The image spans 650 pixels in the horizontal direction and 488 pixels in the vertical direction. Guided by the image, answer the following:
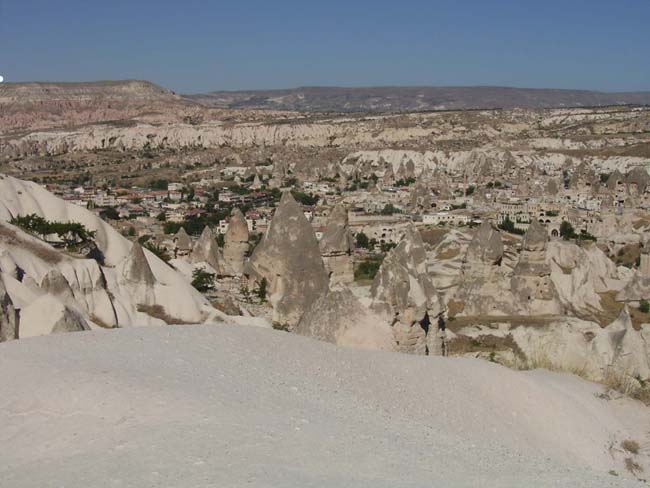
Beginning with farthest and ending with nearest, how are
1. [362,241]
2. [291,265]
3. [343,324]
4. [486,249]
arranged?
[362,241]
[486,249]
[291,265]
[343,324]

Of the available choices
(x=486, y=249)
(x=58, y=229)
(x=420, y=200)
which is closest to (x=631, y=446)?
(x=58, y=229)

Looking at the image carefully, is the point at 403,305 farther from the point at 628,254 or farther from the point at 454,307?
the point at 628,254

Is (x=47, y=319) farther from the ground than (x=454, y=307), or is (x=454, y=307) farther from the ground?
(x=47, y=319)

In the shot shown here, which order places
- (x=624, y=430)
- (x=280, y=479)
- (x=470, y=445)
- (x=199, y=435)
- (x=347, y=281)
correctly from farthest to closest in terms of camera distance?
1. (x=347, y=281)
2. (x=624, y=430)
3. (x=470, y=445)
4. (x=199, y=435)
5. (x=280, y=479)

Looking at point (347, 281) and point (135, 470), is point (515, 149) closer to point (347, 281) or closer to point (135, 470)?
point (347, 281)

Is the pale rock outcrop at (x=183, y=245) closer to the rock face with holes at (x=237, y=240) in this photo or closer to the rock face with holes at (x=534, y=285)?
the rock face with holes at (x=237, y=240)

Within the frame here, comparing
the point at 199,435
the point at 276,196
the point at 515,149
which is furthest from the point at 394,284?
the point at 515,149

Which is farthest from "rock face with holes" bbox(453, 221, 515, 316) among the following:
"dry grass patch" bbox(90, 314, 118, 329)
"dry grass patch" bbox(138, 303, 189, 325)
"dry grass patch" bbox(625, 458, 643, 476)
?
"dry grass patch" bbox(625, 458, 643, 476)

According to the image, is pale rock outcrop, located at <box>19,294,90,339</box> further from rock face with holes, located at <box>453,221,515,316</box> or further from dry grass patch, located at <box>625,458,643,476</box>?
rock face with holes, located at <box>453,221,515,316</box>
